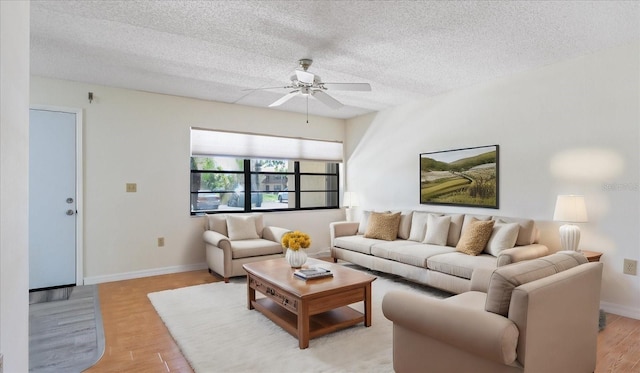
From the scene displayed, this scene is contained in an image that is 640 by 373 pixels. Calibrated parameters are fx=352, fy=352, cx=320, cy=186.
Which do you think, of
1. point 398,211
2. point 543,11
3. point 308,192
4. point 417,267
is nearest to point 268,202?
point 308,192

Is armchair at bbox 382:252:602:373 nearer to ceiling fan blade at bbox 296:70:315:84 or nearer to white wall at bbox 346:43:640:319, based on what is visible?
white wall at bbox 346:43:640:319

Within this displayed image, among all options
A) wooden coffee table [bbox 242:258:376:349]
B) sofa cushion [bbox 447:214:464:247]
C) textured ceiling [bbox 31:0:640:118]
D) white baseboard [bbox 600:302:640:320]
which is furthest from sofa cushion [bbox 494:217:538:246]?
wooden coffee table [bbox 242:258:376:349]

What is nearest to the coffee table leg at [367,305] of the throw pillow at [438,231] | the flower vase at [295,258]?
the flower vase at [295,258]

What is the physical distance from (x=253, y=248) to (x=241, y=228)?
1.82 ft

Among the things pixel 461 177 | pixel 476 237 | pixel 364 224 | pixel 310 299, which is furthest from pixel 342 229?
pixel 310 299

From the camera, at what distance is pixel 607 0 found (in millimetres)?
2500

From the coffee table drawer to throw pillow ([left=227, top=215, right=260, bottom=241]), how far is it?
1.61 m

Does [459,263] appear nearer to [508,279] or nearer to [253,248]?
[508,279]

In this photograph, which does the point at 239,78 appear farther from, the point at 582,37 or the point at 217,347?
the point at 582,37

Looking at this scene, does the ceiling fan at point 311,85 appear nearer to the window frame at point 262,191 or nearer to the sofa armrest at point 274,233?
the sofa armrest at point 274,233

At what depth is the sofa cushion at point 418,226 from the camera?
15.7 ft

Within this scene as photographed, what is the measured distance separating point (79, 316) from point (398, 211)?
422 centimetres

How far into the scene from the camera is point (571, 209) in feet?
11.2

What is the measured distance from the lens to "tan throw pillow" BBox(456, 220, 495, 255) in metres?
3.89
